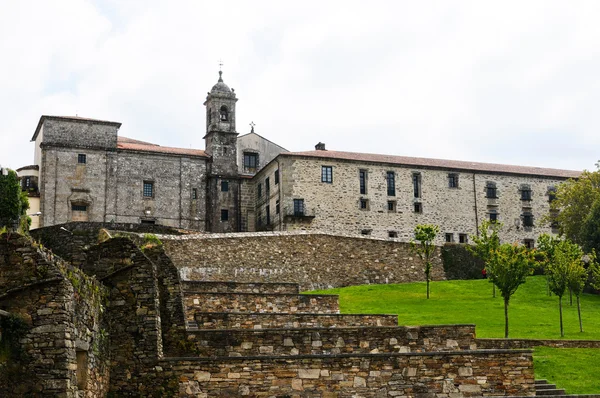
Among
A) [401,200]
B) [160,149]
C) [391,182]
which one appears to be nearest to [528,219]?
[401,200]

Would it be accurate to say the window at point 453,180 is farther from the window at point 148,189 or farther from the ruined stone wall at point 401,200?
the window at point 148,189

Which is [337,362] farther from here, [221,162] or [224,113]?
[224,113]

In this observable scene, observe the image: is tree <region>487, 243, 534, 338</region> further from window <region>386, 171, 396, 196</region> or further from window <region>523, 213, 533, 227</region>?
Result: window <region>523, 213, 533, 227</region>

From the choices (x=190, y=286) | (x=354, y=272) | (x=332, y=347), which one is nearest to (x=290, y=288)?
(x=190, y=286)

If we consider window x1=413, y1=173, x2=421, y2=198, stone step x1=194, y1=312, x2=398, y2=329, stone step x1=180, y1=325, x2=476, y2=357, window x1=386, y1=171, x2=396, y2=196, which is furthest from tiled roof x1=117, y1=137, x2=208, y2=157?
stone step x1=180, y1=325, x2=476, y2=357

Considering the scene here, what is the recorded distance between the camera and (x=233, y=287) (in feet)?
86.6

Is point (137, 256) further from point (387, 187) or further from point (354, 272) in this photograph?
point (387, 187)

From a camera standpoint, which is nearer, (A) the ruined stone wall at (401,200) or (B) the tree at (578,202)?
(B) the tree at (578,202)

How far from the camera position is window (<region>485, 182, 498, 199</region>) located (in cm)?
6475

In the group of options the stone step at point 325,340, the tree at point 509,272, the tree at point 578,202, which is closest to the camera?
the stone step at point 325,340

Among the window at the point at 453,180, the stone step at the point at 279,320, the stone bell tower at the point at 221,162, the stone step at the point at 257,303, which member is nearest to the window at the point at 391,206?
the window at the point at 453,180

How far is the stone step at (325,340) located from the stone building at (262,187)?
3770 cm

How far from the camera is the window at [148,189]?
61.3 metres

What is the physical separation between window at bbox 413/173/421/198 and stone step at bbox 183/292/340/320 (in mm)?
38086
